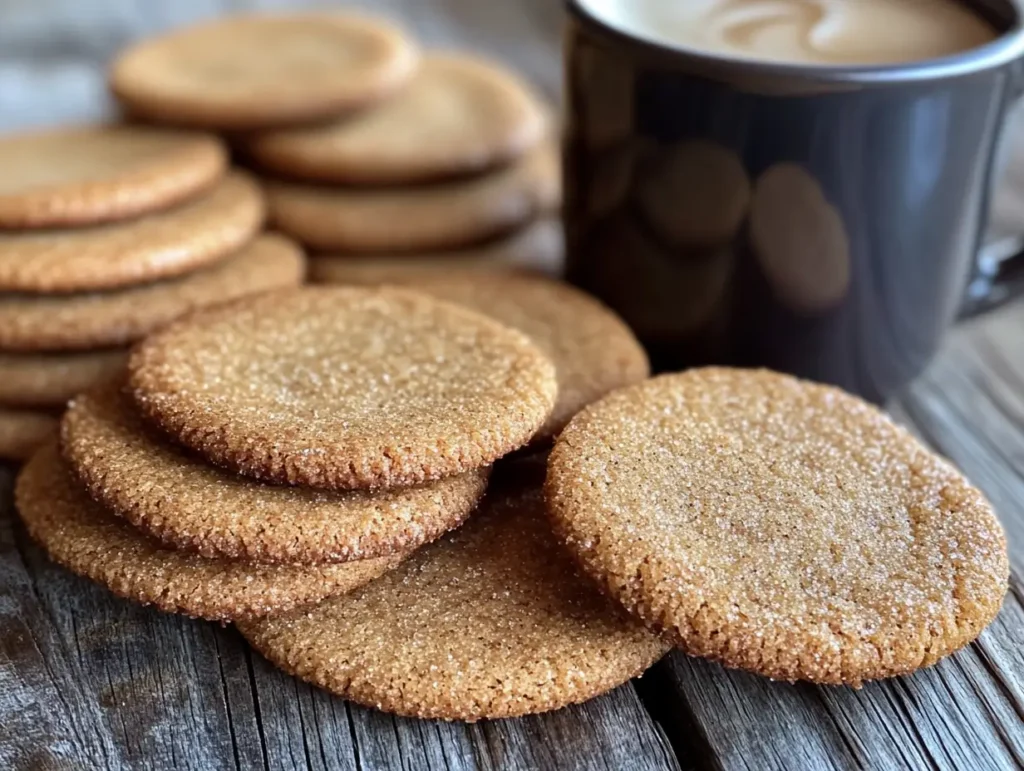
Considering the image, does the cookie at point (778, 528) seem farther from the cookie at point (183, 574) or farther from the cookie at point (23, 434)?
the cookie at point (23, 434)

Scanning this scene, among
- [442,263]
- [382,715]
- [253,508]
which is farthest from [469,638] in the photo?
[442,263]

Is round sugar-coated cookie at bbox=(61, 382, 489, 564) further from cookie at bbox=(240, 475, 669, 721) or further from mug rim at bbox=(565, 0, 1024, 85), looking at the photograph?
mug rim at bbox=(565, 0, 1024, 85)

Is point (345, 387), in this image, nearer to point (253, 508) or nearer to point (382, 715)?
point (253, 508)

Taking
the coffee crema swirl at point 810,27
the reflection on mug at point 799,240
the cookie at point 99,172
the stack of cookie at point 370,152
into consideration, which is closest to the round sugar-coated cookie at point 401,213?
the stack of cookie at point 370,152

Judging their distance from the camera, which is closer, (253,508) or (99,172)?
(253,508)

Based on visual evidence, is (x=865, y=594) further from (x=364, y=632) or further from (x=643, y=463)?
(x=364, y=632)

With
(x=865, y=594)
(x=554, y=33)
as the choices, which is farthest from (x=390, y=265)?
(x=554, y=33)

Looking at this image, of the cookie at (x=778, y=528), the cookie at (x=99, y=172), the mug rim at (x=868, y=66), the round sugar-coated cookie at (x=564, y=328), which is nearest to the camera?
the cookie at (x=778, y=528)
